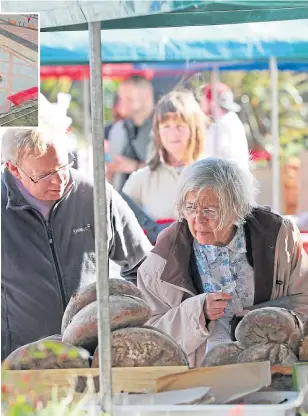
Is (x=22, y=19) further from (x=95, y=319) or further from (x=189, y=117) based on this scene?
(x=189, y=117)

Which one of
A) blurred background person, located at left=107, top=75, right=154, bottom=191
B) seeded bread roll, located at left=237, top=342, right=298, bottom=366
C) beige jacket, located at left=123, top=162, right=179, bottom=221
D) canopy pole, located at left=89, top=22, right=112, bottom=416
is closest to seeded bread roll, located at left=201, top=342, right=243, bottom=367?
seeded bread roll, located at left=237, top=342, right=298, bottom=366

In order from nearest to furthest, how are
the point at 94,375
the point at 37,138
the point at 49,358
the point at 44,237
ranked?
the point at 94,375
the point at 49,358
the point at 37,138
the point at 44,237

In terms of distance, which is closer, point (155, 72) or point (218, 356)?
point (218, 356)

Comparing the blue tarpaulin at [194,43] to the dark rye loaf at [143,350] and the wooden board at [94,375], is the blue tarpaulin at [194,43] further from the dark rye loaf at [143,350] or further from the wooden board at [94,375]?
the wooden board at [94,375]

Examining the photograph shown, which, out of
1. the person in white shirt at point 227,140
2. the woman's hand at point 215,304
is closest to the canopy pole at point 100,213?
the woman's hand at point 215,304

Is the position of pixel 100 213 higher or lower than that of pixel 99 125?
lower

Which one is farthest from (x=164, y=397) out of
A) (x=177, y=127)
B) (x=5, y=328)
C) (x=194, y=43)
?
(x=194, y=43)

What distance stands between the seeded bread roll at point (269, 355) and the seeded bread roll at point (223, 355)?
28 mm

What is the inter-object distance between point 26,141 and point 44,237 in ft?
1.47

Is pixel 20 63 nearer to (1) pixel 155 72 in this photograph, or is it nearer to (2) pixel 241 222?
(2) pixel 241 222

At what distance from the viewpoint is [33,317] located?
4684mm

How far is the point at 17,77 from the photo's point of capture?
3.14m

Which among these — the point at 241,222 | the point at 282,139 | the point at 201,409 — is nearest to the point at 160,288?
the point at 241,222

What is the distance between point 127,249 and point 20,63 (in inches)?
69.9
